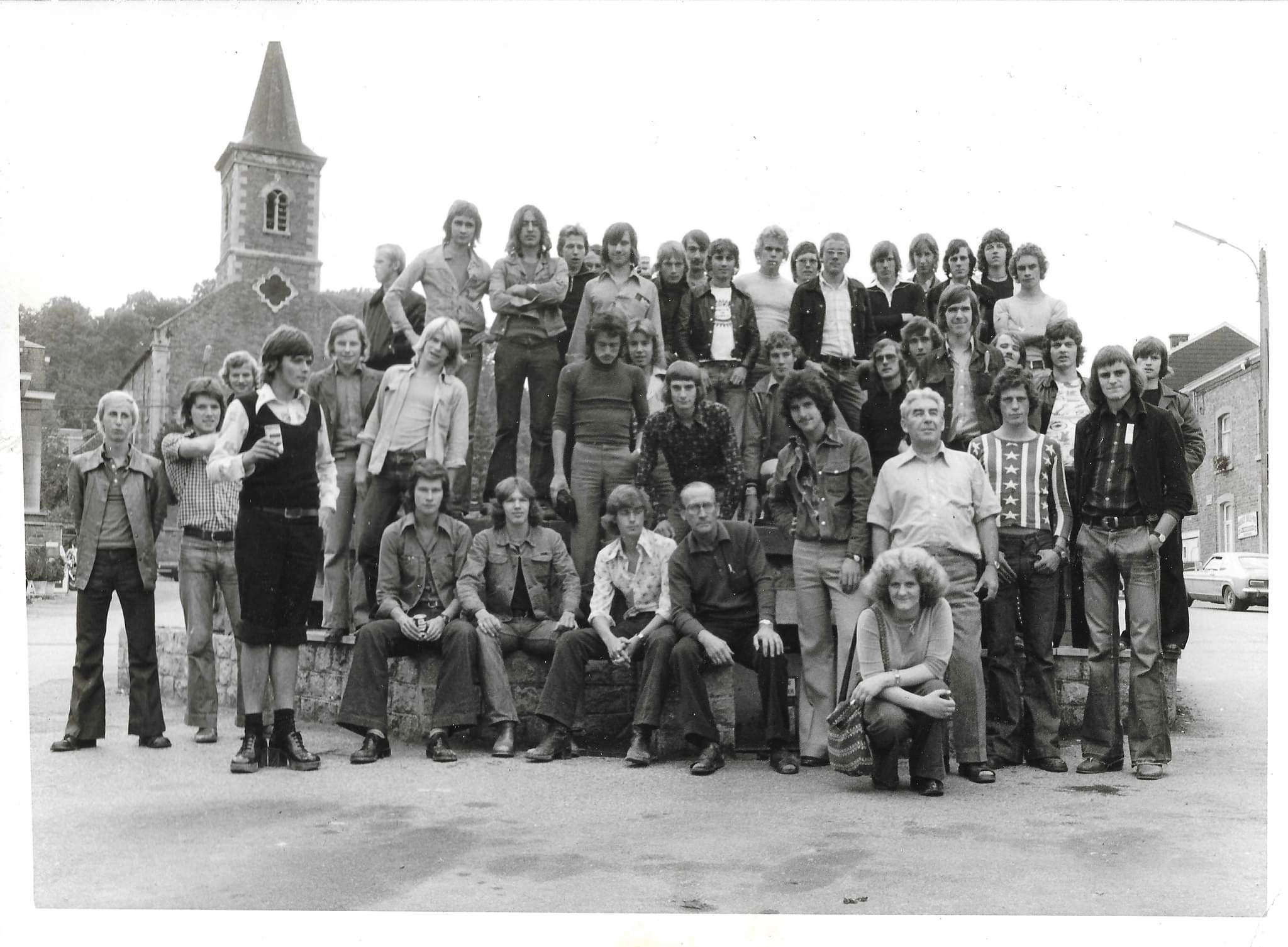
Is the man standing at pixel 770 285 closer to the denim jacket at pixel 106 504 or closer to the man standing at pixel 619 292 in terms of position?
the man standing at pixel 619 292

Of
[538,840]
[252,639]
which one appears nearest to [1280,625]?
[538,840]

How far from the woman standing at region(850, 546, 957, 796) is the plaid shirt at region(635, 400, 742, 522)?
55.1 inches

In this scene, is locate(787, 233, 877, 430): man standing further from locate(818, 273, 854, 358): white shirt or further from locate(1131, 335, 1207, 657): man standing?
locate(1131, 335, 1207, 657): man standing

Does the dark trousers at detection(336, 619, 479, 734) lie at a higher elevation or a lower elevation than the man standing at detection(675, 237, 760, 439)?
lower

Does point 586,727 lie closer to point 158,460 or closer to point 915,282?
point 158,460

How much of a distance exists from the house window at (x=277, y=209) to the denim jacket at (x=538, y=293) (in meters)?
3.00

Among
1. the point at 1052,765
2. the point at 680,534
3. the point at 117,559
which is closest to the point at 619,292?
the point at 680,534

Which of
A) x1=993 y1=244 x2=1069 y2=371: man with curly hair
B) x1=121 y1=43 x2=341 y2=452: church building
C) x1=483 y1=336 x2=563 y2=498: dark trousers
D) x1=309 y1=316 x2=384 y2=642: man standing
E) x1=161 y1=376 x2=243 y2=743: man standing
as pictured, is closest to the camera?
x1=121 y1=43 x2=341 y2=452: church building

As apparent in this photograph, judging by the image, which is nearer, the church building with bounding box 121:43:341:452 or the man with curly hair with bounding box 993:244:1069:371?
the church building with bounding box 121:43:341:452

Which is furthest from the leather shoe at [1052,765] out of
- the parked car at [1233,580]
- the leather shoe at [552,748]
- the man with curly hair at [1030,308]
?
the man with curly hair at [1030,308]

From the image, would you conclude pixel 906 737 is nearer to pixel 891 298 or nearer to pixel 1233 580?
pixel 1233 580

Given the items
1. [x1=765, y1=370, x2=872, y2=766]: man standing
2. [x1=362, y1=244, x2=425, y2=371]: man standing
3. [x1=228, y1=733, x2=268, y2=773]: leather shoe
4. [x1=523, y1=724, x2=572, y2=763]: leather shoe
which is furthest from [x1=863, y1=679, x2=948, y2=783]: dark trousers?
[x1=362, y1=244, x2=425, y2=371]: man standing

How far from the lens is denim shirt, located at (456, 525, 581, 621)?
635 cm

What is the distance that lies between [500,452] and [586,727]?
212 centimetres
